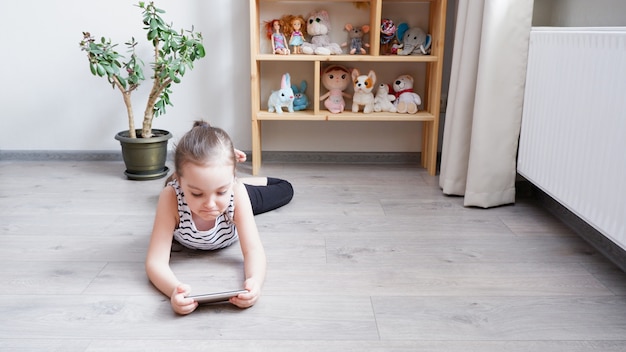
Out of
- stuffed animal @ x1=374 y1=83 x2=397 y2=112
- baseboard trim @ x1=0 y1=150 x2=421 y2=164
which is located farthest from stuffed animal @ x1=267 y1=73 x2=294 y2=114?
stuffed animal @ x1=374 y1=83 x2=397 y2=112

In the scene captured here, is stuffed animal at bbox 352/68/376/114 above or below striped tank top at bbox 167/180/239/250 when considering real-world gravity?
above

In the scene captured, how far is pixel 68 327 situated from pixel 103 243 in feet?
1.60

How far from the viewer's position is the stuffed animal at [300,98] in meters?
2.55

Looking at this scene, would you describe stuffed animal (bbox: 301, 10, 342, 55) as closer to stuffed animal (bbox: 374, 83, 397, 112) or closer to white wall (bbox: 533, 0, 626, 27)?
stuffed animal (bbox: 374, 83, 397, 112)

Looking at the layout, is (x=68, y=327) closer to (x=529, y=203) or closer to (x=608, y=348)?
(x=608, y=348)

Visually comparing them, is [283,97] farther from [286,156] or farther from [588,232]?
[588,232]

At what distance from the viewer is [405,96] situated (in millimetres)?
2512

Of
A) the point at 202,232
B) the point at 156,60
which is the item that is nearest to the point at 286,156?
the point at 156,60

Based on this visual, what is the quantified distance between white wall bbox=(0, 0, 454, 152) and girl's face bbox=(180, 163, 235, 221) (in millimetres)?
1380

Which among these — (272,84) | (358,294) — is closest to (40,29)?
(272,84)

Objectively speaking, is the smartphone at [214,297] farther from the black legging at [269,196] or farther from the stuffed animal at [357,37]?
the stuffed animal at [357,37]

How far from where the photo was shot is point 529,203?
2.07 metres

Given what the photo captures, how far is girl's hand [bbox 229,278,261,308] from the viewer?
4.12 feet

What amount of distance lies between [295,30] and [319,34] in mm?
111
